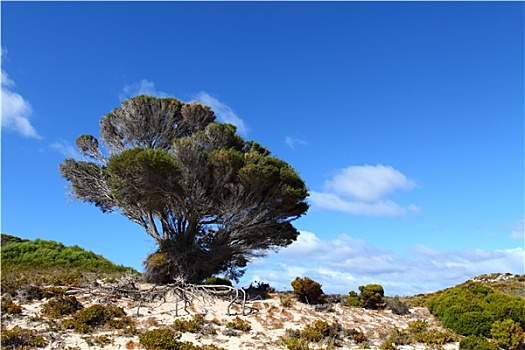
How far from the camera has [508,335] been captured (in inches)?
492

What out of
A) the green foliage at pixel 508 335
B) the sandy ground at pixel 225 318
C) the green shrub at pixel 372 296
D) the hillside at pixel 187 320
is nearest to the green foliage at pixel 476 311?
the hillside at pixel 187 320

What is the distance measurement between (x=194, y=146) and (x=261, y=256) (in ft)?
19.3

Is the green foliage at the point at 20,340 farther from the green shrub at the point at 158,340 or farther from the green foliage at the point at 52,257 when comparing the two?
the green foliage at the point at 52,257

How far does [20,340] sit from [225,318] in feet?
18.5

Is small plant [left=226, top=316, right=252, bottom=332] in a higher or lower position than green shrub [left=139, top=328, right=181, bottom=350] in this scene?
higher

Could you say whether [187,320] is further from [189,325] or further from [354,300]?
[354,300]

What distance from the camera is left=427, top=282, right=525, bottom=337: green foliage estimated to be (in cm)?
1380

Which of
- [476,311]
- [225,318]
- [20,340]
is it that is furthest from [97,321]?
[476,311]

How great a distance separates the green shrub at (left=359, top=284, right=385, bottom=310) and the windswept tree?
4.64 m

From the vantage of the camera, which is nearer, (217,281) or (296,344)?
(296,344)

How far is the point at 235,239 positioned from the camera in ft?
63.6

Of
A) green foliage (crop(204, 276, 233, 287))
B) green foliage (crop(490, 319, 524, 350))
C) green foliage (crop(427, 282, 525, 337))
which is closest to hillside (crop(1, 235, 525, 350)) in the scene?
green foliage (crop(427, 282, 525, 337))

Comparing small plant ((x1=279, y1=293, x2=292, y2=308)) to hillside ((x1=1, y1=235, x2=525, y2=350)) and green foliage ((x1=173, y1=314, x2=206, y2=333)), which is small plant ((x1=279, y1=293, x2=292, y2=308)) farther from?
green foliage ((x1=173, y1=314, x2=206, y2=333))

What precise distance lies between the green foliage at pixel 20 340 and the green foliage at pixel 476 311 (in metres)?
12.1
